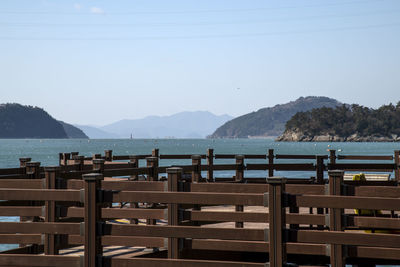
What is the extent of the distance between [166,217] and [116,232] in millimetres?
671

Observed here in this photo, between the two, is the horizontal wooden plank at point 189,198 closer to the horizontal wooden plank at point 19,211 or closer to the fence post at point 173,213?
the fence post at point 173,213

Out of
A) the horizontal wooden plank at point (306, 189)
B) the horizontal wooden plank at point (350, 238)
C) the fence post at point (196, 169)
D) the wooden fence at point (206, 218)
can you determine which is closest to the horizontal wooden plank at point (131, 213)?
the wooden fence at point (206, 218)

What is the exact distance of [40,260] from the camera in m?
7.23

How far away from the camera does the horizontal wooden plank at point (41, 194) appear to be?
7.23 meters

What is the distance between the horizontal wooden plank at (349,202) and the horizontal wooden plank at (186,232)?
67cm

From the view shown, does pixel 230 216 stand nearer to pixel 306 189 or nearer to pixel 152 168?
pixel 306 189

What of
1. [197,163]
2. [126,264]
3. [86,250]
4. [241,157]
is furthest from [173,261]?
[241,157]

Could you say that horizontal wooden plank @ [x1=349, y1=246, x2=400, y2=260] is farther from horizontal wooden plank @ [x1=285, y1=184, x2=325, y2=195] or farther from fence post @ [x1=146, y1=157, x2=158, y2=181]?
fence post @ [x1=146, y1=157, x2=158, y2=181]

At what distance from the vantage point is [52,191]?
7.36 metres

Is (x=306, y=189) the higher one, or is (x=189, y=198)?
(x=306, y=189)

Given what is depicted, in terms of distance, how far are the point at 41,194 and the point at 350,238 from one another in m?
3.99

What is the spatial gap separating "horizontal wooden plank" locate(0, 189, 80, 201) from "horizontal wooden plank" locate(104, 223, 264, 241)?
0.63m

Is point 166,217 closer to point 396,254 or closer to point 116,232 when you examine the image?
point 116,232

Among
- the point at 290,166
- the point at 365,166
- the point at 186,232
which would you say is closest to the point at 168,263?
the point at 186,232
